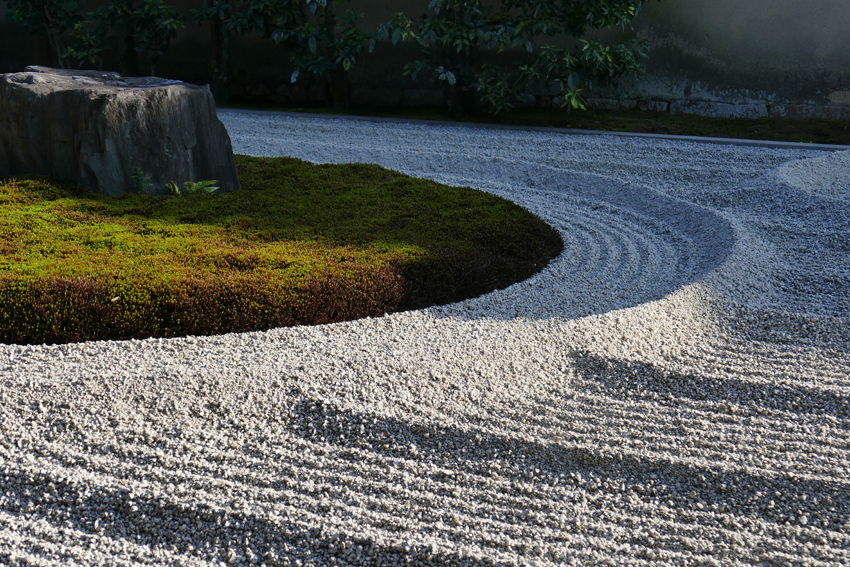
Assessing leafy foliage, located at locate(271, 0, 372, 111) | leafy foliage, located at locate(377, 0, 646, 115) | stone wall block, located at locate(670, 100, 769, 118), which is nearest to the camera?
leafy foliage, located at locate(377, 0, 646, 115)

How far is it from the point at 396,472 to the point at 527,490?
33 centimetres

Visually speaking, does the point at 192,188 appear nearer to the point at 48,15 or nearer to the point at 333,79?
the point at 333,79

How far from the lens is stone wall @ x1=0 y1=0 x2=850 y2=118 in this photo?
642cm

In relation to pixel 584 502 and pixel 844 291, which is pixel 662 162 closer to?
pixel 844 291

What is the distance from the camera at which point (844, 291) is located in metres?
2.93

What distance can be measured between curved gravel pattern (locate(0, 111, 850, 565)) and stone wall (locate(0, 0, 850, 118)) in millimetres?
4309

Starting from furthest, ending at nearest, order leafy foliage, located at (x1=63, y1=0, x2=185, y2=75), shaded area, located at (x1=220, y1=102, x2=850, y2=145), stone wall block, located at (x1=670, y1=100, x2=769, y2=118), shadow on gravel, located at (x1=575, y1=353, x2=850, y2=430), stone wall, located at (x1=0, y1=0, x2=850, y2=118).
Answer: leafy foliage, located at (x1=63, y1=0, x2=185, y2=75)
stone wall block, located at (x1=670, y1=100, x2=769, y2=118)
stone wall, located at (x1=0, y1=0, x2=850, y2=118)
shaded area, located at (x1=220, y1=102, x2=850, y2=145)
shadow on gravel, located at (x1=575, y1=353, x2=850, y2=430)

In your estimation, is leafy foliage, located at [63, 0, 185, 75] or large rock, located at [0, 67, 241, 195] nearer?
large rock, located at [0, 67, 241, 195]

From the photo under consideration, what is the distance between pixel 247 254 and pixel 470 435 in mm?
1603

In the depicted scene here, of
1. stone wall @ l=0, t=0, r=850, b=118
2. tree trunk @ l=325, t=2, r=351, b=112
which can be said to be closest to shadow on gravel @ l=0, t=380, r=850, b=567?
stone wall @ l=0, t=0, r=850, b=118

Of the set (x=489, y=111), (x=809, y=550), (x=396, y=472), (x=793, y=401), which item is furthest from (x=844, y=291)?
(x=489, y=111)

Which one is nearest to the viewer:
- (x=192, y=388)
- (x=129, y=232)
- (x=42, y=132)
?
(x=192, y=388)

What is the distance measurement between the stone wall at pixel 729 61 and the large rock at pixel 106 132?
14.0 feet

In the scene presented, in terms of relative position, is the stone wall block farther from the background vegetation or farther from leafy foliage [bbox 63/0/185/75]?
leafy foliage [bbox 63/0/185/75]
